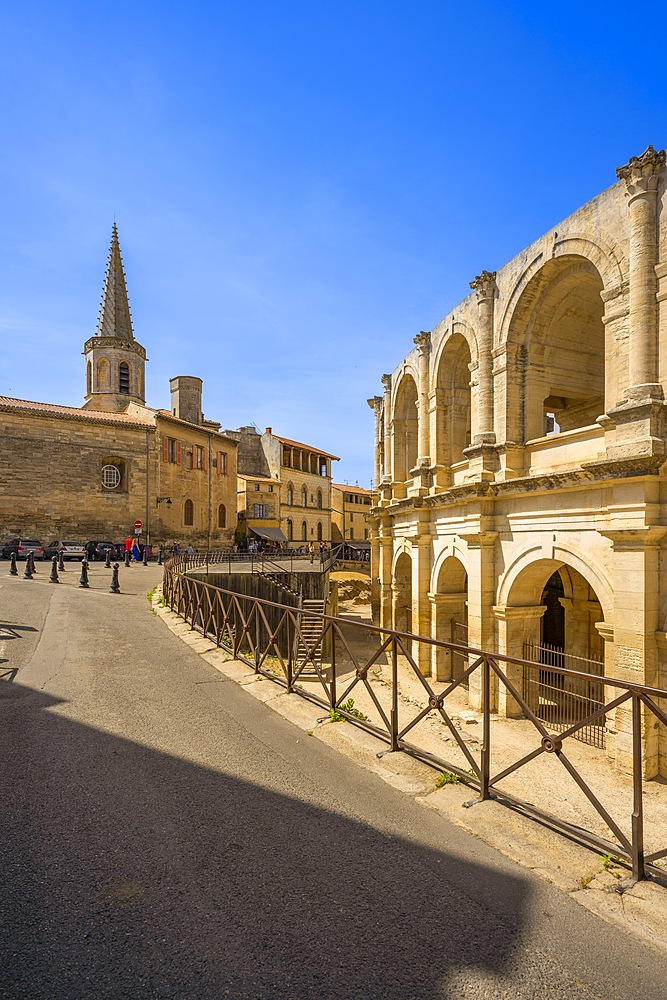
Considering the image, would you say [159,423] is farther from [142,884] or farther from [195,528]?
[142,884]

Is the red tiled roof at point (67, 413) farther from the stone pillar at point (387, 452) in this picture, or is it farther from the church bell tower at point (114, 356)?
the stone pillar at point (387, 452)

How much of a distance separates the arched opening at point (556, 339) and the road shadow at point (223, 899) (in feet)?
33.9

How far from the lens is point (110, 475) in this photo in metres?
36.8

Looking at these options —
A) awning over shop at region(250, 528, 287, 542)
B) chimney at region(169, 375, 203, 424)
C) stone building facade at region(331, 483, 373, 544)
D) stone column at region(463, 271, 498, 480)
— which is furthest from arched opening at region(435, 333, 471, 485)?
stone building facade at region(331, 483, 373, 544)

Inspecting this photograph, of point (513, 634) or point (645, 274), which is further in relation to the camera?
point (513, 634)

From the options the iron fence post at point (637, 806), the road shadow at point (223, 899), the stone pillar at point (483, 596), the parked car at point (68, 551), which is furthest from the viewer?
the parked car at point (68, 551)

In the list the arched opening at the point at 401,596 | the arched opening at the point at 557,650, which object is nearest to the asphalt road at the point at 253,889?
the arched opening at the point at 557,650

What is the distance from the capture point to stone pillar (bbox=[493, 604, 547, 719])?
11.9m

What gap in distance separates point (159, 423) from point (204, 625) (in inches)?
1219

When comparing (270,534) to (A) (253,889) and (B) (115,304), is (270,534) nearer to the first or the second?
(B) (115,304)

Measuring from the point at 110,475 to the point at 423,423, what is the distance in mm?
26596

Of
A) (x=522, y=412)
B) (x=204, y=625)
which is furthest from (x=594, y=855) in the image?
(x=522, y=412)

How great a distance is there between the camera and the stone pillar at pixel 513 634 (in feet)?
39.2

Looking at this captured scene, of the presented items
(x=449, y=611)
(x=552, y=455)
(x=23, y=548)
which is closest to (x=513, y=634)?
(x=449, y=611)
